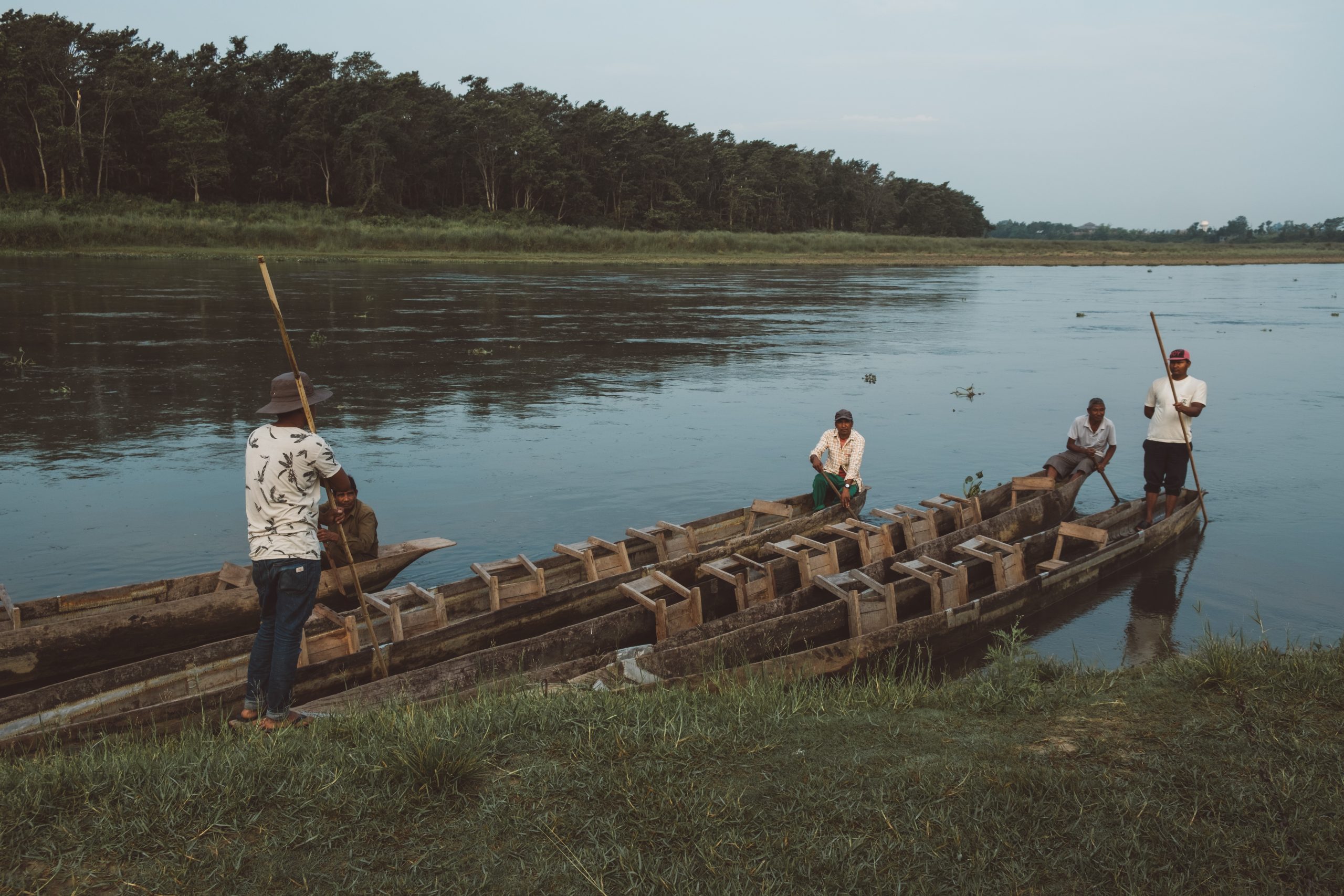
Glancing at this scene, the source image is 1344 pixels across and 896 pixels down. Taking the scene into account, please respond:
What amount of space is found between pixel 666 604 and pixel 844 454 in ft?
13.3

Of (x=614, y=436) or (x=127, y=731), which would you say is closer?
(x=127, y=731)

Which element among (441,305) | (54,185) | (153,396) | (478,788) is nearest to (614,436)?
(153,396)

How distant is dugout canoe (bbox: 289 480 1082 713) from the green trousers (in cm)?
64

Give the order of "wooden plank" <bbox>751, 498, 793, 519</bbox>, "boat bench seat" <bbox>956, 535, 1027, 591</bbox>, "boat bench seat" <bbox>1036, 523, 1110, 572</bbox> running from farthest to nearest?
"wooden plank" <bbox>751, 498, 793, 519</bbox>
"boat bench seat" <bbox>1036, 523, 1110, 572</bbox>
"boat bench seat" <bbox>956, 535, 1027, 591</bbox>

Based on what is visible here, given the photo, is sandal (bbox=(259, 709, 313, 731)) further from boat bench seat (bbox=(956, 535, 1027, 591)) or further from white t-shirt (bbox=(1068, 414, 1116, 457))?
white t-shirt (bbox=(1068, 414, 1116, 457))

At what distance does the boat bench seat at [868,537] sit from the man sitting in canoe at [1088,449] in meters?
3.41

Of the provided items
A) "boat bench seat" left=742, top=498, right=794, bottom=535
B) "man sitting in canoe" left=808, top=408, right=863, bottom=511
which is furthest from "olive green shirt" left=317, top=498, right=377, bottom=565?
"man sitting in canoe" left=808, top=408, right=863, bottom=511

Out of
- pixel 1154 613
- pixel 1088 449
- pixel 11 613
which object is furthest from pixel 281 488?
pixel 1088 449

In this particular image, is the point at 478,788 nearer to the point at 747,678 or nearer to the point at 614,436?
the point at 747,678

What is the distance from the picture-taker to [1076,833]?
425 cm

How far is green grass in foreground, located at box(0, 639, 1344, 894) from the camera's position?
13.1 feet

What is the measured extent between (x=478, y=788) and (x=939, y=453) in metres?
12.6

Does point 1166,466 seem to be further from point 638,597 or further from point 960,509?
point 638,597

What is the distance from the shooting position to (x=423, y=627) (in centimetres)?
745
